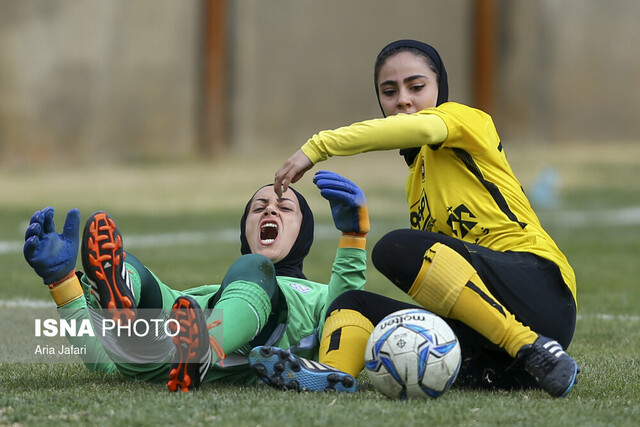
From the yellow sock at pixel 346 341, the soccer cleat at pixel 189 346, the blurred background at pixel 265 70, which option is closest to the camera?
the soccer cleat at pixel 189 346

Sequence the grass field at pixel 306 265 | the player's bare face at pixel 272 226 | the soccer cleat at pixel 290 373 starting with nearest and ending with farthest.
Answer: the grass field at pixel 306 265
the soccer cleat at pixel 290 373
the player's bare face at pixel 272 226

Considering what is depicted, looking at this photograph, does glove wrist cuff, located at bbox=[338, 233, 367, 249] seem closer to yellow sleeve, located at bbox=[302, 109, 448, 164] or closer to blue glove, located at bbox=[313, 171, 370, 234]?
blue glove, located at bbox=[313, 171, 370, 234]

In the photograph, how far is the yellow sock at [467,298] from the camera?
3463 mm

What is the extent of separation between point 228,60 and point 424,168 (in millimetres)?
11212

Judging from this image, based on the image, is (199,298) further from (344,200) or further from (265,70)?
(265,70)

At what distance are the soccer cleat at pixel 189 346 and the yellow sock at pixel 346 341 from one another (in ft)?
1.48

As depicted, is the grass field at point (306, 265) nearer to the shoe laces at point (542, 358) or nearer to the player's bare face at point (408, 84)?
the shoe laces at point (542, 358)

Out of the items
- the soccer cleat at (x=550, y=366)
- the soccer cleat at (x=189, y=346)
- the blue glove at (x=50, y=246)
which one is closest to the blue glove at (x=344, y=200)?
the soccer cleat at (x=189, y=346)

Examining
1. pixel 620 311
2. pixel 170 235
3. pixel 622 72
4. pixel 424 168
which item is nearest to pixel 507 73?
pixel 622 72

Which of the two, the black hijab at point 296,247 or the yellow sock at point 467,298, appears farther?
the black hijab at point 296,247

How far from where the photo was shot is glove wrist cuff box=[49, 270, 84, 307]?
3802 millimetres

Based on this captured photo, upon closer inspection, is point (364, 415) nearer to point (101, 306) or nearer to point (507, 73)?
point (101, 306)

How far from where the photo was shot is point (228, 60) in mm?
14844

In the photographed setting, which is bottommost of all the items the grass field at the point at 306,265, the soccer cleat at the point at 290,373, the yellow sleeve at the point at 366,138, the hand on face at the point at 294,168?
the grass field at the point at 306,265
